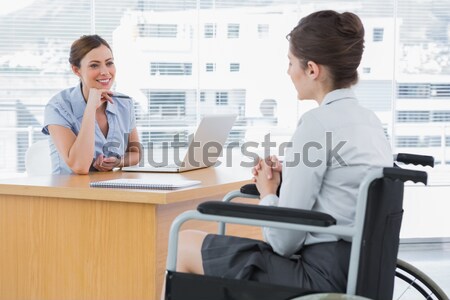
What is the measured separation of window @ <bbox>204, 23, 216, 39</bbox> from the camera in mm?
5125

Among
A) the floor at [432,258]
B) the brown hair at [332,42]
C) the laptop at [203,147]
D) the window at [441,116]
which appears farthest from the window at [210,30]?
the brown hair at [332,42]

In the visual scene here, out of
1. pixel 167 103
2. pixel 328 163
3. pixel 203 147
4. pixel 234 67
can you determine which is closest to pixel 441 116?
pixel 234 67

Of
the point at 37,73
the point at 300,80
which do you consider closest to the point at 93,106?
the point at 300,80

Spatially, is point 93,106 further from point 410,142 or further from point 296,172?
point 410,142

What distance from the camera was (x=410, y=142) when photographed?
5.43 meters

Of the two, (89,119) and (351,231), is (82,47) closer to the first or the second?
(89,119)

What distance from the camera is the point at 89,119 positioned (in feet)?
9.66

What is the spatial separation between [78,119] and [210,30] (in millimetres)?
2180

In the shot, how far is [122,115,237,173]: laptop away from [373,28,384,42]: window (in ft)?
7.99

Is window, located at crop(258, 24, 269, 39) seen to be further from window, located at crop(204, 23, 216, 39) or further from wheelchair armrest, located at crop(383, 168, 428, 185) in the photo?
wheelchair armrest, located at crop(383, 168, 428, 185)

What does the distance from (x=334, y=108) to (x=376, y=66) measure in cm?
349

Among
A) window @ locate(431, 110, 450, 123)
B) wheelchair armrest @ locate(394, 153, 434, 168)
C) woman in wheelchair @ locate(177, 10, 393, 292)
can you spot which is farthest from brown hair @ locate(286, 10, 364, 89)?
window @ locate(431, 110, 450, 123)

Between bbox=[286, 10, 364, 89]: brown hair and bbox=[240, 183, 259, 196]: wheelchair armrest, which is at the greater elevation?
bbox=[286, 10, 364, 89]: brown hair

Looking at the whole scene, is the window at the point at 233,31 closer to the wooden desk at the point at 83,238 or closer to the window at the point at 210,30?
the window at the point at 210,30
